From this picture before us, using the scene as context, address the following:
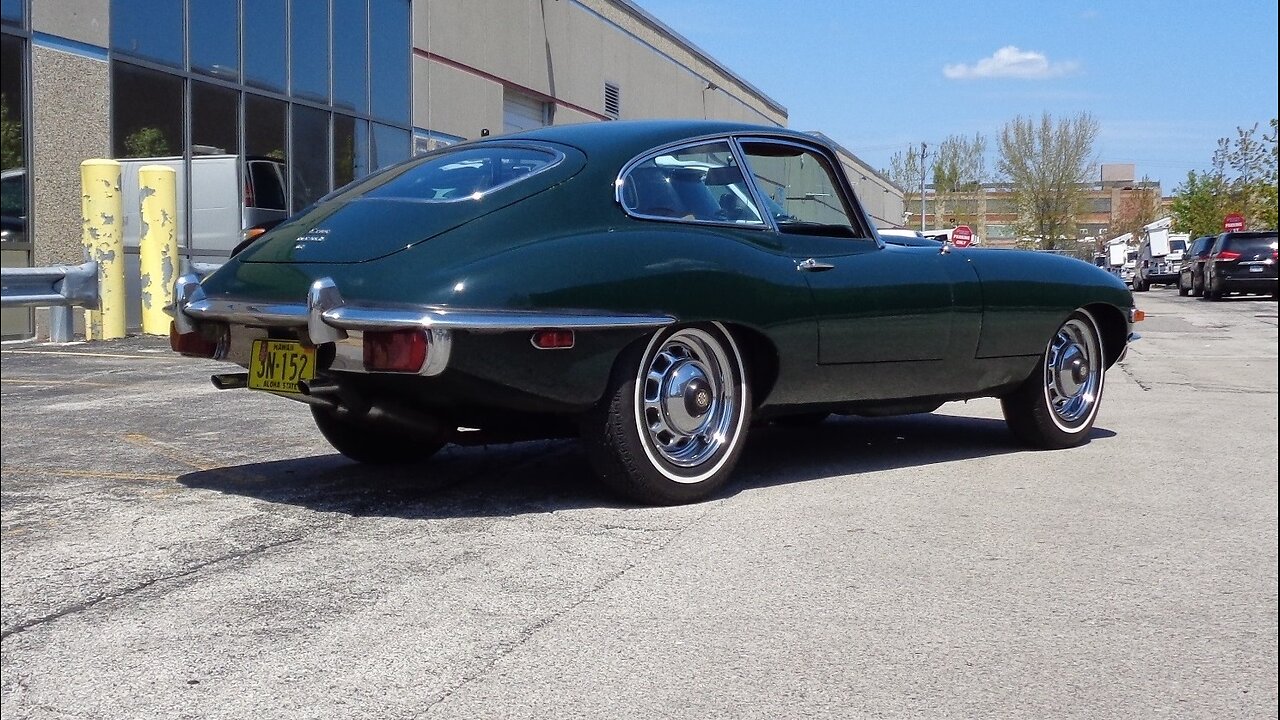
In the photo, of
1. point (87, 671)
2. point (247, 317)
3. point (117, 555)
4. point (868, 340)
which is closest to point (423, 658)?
point (87, 671)

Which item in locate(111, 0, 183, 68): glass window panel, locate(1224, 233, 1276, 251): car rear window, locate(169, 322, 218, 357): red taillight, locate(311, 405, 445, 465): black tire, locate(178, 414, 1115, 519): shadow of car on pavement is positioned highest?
locate(111, 0, 183, 68): glass window panel

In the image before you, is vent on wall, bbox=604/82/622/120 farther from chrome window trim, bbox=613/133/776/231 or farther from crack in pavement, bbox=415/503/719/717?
crack in pavement, bbox=415/503/719/717

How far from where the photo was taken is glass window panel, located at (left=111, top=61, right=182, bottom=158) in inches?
577

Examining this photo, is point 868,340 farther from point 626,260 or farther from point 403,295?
point 403,295

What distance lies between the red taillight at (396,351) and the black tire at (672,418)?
28.0 inches

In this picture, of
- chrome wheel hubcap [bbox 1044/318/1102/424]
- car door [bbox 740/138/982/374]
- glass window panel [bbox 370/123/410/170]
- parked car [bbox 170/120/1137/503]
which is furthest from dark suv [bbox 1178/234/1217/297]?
parked car [bbox 170/120/1137/503]

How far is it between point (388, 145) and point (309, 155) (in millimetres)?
2824

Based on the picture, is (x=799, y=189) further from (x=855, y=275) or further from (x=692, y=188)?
(x=692, y=188)

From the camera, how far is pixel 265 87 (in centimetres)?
1762

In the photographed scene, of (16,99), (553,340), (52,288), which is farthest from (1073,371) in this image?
(16,99)

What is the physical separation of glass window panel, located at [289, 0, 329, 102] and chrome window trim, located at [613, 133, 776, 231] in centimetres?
1436

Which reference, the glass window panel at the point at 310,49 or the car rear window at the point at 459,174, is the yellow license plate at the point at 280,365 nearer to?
the car rear window at the point at 459,174

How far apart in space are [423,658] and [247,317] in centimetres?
174

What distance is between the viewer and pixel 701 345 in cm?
478
